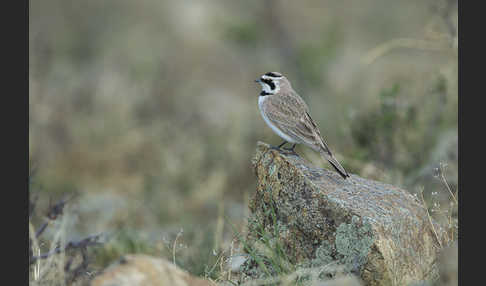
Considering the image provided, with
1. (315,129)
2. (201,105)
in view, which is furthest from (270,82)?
(201,105)

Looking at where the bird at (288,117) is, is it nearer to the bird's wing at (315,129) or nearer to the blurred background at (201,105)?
the bird's wing at (315,129)

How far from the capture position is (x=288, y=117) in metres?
5.91

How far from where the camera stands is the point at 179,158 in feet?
38.0

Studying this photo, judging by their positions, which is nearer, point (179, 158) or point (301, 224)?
point (301, 224)

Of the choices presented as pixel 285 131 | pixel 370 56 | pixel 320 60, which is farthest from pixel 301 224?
pixel 320 60

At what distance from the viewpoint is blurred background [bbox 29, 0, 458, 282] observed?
8.75m

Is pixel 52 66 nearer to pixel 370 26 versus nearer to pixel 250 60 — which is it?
pixel 250 60

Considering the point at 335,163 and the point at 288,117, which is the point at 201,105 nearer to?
the point at 288,117

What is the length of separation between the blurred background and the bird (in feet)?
4.07

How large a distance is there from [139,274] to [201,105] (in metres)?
11.8

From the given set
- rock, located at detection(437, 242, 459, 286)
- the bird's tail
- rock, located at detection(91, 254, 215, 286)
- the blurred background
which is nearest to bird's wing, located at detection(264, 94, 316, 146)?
the bird's tail

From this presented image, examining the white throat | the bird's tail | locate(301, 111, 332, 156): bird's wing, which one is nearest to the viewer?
the bird's tail

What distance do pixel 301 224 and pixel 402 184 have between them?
147 inches

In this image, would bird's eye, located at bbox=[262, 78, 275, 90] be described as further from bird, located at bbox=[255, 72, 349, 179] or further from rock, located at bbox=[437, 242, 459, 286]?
rock, located at bbox=[437, 242, 459, 286]
